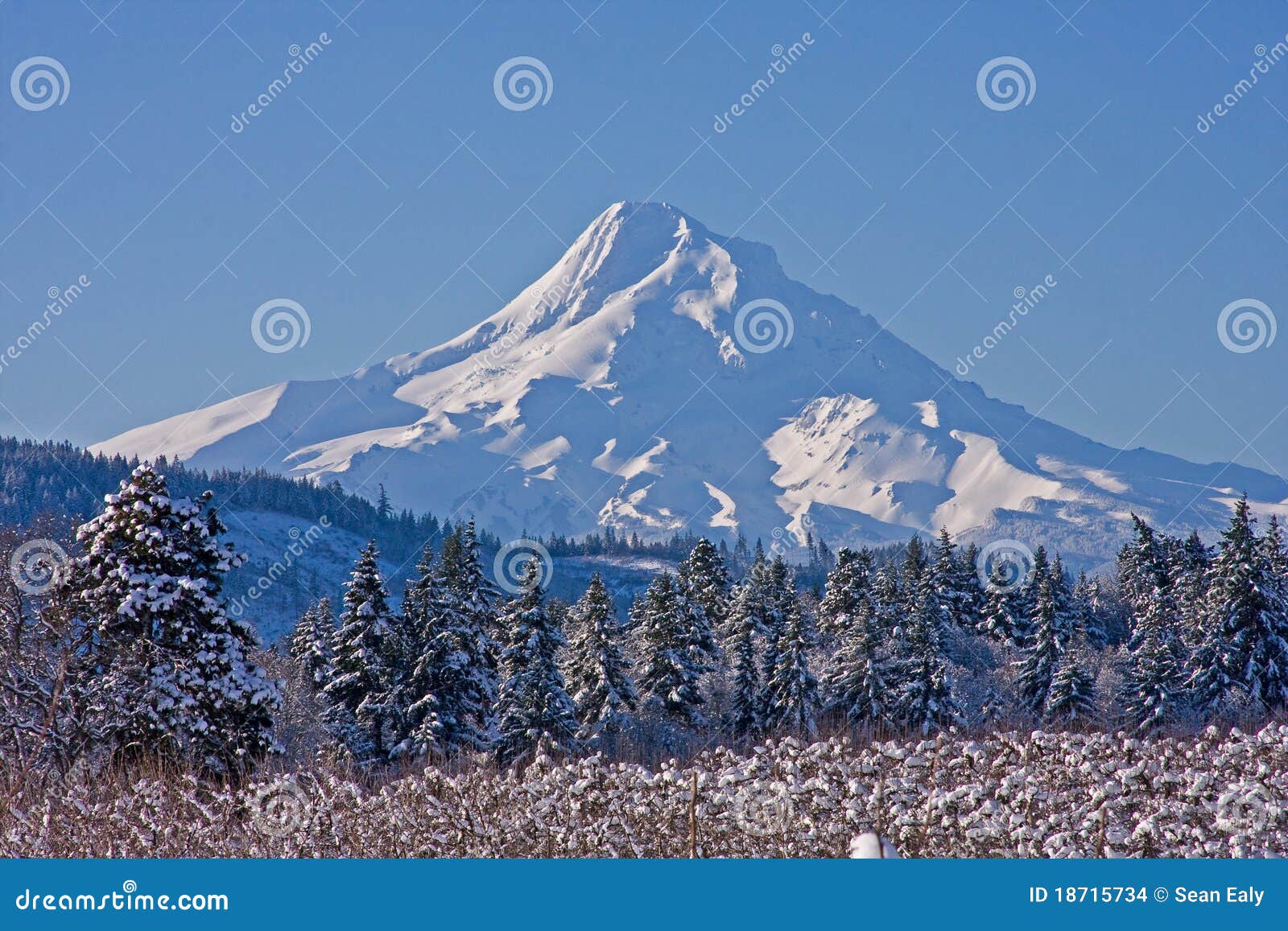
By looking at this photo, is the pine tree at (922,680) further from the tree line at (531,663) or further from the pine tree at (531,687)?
the pine tree at (531,687)

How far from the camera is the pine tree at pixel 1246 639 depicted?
2290 inches

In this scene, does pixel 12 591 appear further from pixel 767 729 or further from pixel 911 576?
pixel 911 576

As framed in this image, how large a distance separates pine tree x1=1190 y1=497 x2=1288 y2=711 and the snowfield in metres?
39.9

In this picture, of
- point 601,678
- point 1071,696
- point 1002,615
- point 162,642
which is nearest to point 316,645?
point 601,678

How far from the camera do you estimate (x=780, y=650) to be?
59.5m

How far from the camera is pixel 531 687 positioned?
50625 mm

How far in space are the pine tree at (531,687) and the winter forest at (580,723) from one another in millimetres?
101

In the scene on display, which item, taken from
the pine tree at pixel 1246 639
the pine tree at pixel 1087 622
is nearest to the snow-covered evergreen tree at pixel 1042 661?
the pine tree at pixel 1087 622

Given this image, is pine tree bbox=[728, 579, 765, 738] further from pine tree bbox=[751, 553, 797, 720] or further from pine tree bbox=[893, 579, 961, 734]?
pine tree bbox=[893, 579, 961, 734]

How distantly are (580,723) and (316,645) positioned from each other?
44.3 ft

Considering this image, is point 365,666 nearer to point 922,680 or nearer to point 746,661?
point 746,661

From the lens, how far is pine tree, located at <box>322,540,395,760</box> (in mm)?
50219

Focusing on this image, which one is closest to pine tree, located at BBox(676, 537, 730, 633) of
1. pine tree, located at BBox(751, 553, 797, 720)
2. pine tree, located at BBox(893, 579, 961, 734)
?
pine tree, located at BBox(751, 553, 797, 720)

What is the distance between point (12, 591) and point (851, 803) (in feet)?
62.3
